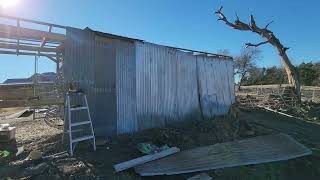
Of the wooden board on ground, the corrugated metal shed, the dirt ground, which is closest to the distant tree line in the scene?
the dirt ground

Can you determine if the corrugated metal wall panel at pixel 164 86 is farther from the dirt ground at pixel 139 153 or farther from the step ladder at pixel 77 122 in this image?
the step ladder at pixel 77 122

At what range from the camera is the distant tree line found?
46.3 m

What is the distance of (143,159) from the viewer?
7434 millimetres

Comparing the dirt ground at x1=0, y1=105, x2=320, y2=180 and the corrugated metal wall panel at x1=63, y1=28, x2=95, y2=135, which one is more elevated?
the corrugated metal wall panel at x1=63, y1=28, x2=95, y2=135

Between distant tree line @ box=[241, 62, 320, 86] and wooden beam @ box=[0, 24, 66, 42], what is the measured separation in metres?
43.7

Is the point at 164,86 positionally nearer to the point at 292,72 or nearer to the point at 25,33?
the point at 25,33

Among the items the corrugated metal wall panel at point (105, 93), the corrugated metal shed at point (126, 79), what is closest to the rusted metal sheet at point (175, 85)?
the corrugated metal shed at point (126, 79)

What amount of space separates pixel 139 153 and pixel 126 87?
2.45 m

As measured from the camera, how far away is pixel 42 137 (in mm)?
10250

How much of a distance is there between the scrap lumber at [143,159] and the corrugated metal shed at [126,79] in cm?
207

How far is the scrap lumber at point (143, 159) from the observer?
7.00m

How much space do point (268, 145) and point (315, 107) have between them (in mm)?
12742

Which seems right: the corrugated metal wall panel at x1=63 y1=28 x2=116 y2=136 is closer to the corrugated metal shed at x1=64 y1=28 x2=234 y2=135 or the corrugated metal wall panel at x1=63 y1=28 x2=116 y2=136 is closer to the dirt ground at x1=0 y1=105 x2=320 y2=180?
the corrugated metal shed at x1=64 y1=28 x2=234 y2=135

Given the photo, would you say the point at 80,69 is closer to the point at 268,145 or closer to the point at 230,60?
the point at 268,145
